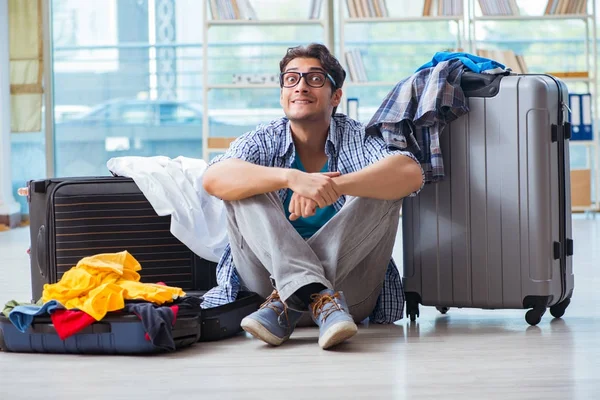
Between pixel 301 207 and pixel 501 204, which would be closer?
pixel 301 207

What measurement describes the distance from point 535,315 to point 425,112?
571 millimetres

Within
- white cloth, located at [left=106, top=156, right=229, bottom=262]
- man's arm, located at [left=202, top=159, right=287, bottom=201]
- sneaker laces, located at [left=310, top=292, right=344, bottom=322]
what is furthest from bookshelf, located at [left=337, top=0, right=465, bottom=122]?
sneaker laces, located at [left=310, top=292, right=344, bottom=322]

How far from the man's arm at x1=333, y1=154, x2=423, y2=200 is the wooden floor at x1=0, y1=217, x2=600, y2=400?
0.34 meters

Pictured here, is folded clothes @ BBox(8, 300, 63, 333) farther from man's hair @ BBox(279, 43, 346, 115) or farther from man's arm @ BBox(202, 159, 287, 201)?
man's hair @ BBox(279, 43, 346, 115)

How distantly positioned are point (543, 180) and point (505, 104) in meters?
0.20

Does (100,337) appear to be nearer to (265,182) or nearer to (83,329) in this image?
(83,329)

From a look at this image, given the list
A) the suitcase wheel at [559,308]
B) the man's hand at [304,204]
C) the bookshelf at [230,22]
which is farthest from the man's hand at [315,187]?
the bookshelf at [230,22]

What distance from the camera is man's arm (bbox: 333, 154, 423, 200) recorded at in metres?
2.05

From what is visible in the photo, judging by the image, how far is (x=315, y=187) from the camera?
2.03 meters

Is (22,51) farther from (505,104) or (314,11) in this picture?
(505,104)

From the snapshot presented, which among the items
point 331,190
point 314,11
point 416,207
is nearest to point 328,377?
point 331,190

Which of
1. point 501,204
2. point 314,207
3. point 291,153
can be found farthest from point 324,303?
point 501,204

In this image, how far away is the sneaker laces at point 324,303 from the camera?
1990 millimetres

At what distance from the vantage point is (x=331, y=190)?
6.69 feet
